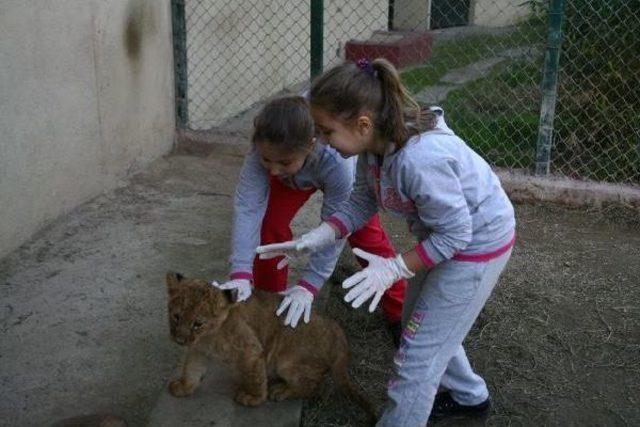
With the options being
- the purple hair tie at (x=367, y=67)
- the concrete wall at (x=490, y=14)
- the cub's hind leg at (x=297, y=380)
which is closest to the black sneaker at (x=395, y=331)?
the cub's hind leg at (x=297, y=380)

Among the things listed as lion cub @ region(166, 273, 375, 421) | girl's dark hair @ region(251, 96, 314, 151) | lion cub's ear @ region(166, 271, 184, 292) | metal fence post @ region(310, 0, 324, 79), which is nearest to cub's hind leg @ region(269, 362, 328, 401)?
lion cub @ region(166, 273, 375, 421)

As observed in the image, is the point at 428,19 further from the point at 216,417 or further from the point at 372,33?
the point at 216,417

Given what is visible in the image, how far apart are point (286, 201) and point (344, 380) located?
0.80 m

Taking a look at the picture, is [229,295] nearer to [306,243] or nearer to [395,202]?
[306,243]

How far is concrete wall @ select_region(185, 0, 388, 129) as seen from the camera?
6.28 m

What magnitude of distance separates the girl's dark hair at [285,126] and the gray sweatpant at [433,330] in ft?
2.17

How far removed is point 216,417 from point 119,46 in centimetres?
307

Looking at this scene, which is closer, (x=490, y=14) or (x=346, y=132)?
(x=346, y=132)

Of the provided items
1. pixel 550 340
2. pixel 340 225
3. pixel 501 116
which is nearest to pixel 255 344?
pixel 340 225

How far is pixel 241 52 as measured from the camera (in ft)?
23.1

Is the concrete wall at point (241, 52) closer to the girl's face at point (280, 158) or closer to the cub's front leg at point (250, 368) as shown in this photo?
the girl's face at point (280, 158)

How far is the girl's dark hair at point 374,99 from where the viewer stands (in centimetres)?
230

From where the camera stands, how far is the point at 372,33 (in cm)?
1009

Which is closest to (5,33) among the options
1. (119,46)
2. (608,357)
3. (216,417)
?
(119,46)
